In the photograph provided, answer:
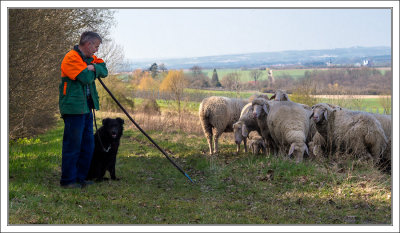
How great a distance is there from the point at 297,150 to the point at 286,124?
1.01 m

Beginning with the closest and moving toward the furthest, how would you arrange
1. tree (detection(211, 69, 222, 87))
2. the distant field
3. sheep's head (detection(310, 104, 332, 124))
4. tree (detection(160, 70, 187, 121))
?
sheep's head (detection(310, 104, 332, 124)), the distant field, tree (detection(160, 70, 187, 121)), tree (detection(211, 69, 222, 87))

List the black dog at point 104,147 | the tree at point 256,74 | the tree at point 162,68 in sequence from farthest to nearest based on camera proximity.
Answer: the tree at point 162,68
the tree at point 256,74
the black dog at point 104,147

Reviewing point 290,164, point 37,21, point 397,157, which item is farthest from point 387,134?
point 37,21

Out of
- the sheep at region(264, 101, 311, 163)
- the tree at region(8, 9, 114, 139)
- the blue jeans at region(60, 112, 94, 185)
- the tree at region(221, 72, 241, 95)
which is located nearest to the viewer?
the blue jeans at region(60, 112, 94, 185)

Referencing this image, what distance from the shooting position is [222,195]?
9203 mm

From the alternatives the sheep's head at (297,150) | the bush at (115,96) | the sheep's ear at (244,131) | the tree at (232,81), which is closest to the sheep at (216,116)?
the sheep's ear at (244,131)

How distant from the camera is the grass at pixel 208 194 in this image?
23.3 feet

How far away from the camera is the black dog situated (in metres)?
9.77

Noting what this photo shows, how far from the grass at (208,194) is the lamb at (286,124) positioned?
61 cm

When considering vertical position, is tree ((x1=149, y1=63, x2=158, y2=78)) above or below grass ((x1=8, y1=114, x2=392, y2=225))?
above

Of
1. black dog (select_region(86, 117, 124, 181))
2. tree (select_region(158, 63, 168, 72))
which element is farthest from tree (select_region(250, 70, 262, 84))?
black dog (select_region(86, 117, 124, 181))

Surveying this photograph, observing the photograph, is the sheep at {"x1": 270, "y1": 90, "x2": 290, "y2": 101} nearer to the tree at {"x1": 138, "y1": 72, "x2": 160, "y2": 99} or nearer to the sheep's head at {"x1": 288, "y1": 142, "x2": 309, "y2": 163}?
the sheep's head at {"x1": 288, "y1": 142, "x2": 309, "y2": 163}

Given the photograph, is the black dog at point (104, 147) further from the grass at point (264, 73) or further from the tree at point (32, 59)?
the grass at point (264, 73)

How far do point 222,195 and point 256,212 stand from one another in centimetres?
162
